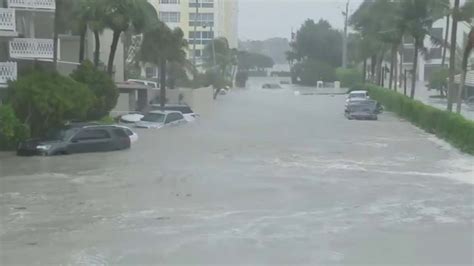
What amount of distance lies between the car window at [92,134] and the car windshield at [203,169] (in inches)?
1.9

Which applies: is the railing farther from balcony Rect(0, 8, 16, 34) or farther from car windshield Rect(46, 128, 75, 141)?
car windshield Rect(46, 128, 75, 141)

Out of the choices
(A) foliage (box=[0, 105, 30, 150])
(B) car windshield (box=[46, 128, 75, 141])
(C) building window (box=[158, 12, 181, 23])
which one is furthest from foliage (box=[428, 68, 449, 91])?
(A) foliage (box=[0, 105, 30, 150])

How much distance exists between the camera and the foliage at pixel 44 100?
95.9 feet

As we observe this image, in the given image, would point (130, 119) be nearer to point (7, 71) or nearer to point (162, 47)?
point (7, 71)

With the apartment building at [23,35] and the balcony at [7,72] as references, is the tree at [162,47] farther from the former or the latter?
the balcony at [7,72]

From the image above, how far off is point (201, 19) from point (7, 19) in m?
47.5

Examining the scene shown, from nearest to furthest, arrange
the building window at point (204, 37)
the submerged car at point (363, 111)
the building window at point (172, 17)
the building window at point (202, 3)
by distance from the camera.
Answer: the submerged car at point (363, 111) → the building window at point (172, 17) → the building window at point (202, 3) → the building window at point (204, 37)

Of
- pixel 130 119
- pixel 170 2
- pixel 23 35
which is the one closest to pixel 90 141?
pixel 23 35

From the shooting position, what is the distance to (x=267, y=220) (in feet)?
50.5

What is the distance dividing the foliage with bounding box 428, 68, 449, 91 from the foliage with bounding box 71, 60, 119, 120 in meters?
48.0

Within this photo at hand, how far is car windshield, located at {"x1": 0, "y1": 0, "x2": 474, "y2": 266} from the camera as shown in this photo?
42.0 feet

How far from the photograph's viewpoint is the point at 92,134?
29.2 meters

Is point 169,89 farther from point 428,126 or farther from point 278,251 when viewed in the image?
point 278,251

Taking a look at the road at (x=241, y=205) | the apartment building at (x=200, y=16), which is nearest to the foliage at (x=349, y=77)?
the apartment building at (x=200, y=16)
